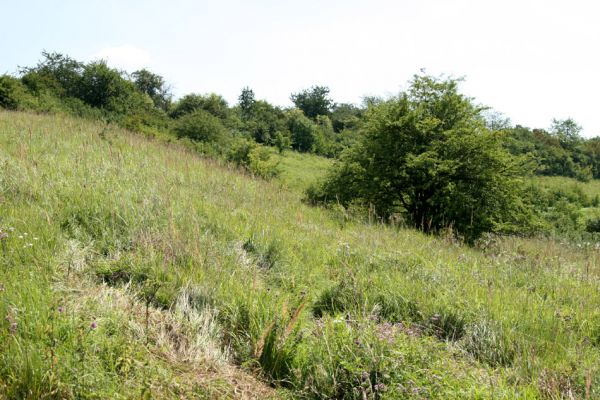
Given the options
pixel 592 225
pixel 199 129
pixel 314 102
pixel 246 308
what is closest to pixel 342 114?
pixel 314 102

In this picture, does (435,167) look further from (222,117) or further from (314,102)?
(314,102)

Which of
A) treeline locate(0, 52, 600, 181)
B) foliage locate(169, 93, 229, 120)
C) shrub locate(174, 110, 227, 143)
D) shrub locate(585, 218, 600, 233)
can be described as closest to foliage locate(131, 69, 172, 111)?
treeline locate(0, 52, 600, 181)

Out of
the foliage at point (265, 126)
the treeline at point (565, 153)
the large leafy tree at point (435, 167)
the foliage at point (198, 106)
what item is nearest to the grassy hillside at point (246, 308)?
the large leafy tree at point (435, 167)

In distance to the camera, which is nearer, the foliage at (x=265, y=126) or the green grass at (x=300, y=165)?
the green grass at (x=300, y=165)

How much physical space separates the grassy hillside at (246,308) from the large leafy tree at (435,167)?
583 centimetres

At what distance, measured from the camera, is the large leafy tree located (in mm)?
11477

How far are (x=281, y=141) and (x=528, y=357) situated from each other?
132 feet

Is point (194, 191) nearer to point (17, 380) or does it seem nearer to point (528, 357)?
point (17, 380)

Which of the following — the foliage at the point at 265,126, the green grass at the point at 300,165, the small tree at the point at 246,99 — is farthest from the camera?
the small tree at the point at 246,99

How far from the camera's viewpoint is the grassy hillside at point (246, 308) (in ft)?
7.74

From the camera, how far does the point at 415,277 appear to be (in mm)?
4312

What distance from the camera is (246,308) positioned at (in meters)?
3.10

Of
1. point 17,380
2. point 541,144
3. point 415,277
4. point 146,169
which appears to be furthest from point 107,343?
point 541,144

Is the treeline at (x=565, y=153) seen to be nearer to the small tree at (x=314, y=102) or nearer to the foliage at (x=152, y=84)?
the small tree at (x=314, y=102)
